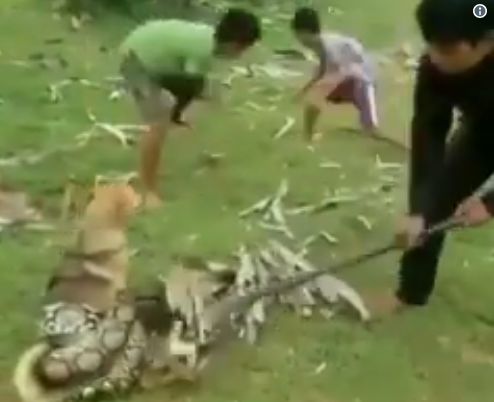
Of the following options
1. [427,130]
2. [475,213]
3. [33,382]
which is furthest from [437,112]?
[33,382]

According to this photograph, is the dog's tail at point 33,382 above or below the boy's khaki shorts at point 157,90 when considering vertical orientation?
below

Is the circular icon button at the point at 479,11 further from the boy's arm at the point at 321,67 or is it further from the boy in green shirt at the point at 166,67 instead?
the boy's arm at the point at 321,67

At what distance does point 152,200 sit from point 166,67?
36 centimetres

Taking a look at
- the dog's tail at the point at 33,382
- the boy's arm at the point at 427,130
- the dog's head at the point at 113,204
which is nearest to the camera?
the dog's tail at the point at 33,382

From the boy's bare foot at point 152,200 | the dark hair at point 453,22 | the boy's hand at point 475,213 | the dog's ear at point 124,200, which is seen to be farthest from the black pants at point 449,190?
the boy's bare foot at point 152,200

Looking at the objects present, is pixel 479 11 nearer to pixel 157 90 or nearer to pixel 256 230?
pixel 256 230

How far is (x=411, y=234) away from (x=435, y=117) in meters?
0.25

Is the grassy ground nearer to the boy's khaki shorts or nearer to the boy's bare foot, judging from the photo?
the boy's bare foot

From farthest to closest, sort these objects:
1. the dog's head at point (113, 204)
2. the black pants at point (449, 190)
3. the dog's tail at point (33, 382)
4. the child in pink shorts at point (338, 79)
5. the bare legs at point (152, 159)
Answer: the child in pink shorts at point (338, 79) → the bare legs at point (152, 159) → the black pants at point (449, 190) → the dog's head at point (113, 204) → the dog's tail at point (33, 382)

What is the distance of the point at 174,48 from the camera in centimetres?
337

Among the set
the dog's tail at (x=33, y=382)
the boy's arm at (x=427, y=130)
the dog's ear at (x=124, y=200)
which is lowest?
the dog's tail at (x=33, y=382)

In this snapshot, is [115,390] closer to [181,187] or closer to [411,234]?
[411,234]

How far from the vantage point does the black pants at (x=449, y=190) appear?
2816 millimetres

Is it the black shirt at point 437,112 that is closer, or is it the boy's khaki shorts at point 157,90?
the black shirt at point 437,112
